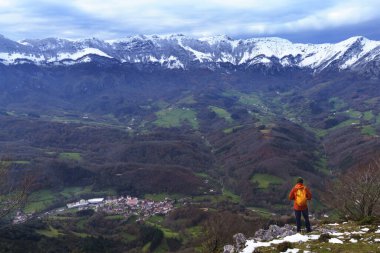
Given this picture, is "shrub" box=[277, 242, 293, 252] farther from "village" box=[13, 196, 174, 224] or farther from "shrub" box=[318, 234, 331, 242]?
"village" box=[13, 196, 174, 224]

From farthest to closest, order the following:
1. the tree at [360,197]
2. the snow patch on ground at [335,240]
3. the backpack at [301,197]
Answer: the tree at [360,197], the backpack at [301,197], the snow patch on ground at [335,240]

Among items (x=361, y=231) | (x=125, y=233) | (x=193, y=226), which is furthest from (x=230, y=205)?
(x=361, y=231)

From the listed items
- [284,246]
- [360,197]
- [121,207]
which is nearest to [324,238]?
[284,246]

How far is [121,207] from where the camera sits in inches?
5940

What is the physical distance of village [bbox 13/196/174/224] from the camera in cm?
14000

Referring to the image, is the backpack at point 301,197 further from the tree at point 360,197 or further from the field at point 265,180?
the field at point 265,180

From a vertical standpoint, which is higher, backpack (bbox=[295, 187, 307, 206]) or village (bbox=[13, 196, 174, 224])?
backpack (bbox=[295, 187, 307, 206])

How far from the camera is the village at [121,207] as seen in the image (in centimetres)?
14000

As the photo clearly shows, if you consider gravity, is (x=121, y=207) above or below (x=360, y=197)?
below

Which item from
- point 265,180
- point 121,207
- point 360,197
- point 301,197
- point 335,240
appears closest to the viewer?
point 335,240

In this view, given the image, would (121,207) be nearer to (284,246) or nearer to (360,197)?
(360,197)

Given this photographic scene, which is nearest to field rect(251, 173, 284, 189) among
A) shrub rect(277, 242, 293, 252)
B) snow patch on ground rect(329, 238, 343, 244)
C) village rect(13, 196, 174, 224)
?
village rect(13, 196, 174, 224)

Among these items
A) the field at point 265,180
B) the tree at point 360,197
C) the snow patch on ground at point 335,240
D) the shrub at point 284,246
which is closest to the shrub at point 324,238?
the snow patch on ground at point 335,240

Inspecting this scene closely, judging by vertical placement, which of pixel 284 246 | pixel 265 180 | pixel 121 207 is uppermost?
pixel 284 246
